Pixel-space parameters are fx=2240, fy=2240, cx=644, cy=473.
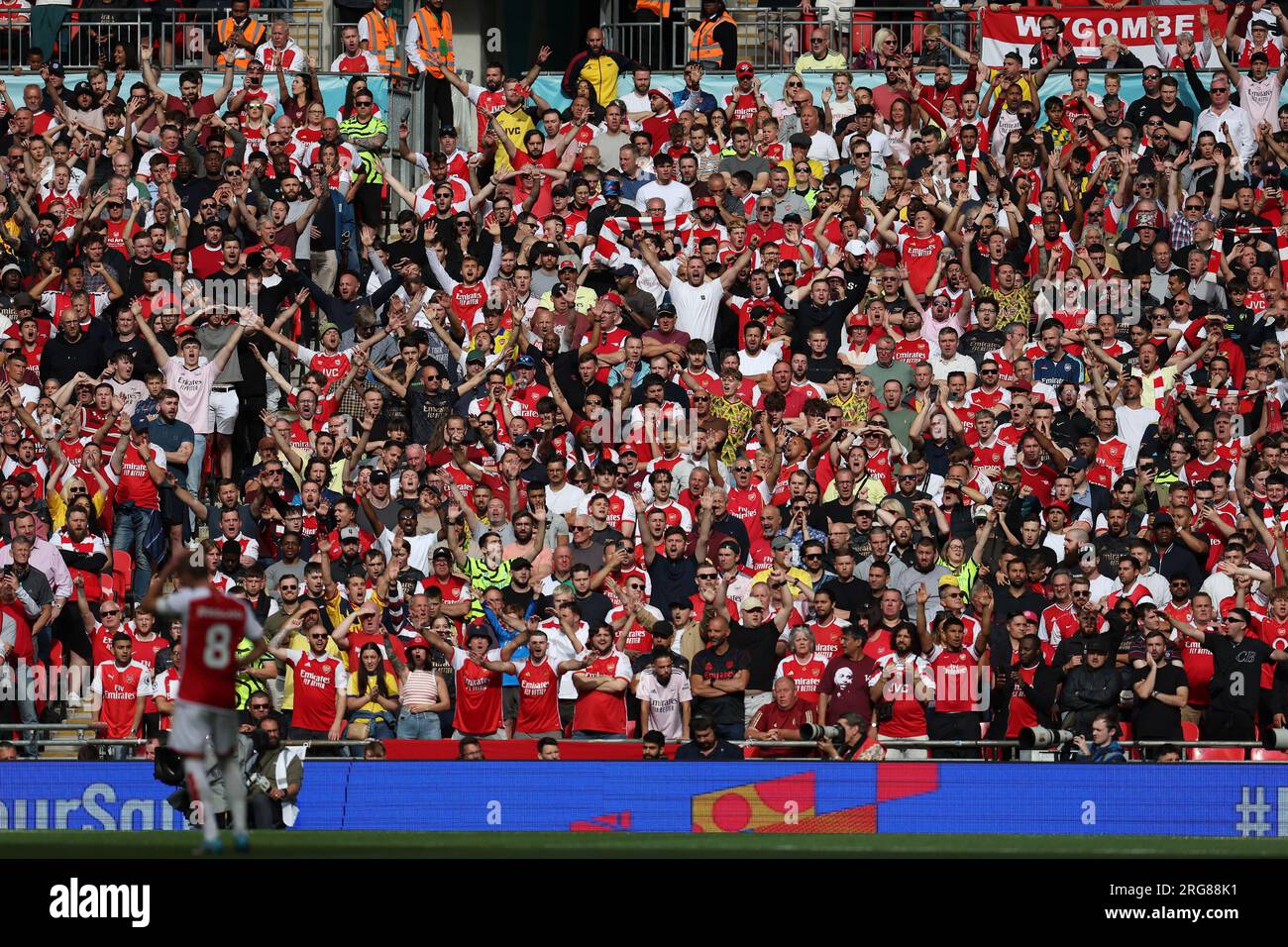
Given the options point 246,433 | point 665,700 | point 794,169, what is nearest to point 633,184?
point 794,169

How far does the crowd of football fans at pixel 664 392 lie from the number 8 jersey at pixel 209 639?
6.27 m

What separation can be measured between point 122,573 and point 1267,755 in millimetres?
10450

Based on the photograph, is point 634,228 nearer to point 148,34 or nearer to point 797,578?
point 797,578

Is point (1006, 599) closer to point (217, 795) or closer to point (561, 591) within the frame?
point (561, 591)

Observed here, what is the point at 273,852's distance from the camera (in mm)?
12914

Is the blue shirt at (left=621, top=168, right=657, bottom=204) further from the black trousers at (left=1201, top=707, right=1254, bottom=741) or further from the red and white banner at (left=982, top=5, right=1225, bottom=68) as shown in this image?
the black trousers at (left=1201, top=707, right=1254, bottom=741)

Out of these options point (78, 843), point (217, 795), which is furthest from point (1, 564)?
point (78, 843)

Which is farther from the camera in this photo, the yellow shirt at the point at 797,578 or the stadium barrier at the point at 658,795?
the yellow shirt at the point at 797,578

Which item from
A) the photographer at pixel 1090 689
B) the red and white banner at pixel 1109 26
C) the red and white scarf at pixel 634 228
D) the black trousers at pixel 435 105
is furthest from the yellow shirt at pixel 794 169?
the photographer at pixel 1090 689

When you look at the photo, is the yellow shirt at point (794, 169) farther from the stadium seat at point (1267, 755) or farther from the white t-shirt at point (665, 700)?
the stadium seat at point (1267, 755)

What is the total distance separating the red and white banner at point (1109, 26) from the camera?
27000mm

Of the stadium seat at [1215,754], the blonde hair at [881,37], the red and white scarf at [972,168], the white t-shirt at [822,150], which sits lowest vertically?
the stadium seat at [1215,754]

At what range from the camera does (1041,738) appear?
1780 cm

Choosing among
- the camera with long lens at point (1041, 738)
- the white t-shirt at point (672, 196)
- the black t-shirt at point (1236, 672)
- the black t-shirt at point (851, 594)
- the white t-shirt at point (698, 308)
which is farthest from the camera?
the white t-shirt at point (672, 196)
